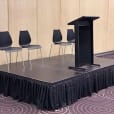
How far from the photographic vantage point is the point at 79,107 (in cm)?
420

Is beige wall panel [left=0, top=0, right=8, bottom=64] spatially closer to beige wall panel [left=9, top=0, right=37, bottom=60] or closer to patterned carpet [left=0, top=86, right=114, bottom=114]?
beige wall panel [left=9, top=0, right=37, bottom=60]

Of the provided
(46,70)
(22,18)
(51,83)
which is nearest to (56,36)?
(22,18)

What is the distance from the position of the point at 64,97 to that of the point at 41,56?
9.77 feet

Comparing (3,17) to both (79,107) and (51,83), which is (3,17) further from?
(79,107)

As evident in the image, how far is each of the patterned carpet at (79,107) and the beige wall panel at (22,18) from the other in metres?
2.13

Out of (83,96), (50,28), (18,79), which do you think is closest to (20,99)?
(18,79)

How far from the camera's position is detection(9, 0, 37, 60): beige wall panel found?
633 cm

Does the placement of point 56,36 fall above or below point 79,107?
above

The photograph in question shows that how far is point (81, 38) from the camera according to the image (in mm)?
5082

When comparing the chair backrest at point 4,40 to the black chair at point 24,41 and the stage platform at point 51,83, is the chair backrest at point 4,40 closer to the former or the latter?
the black chair at point 24,41

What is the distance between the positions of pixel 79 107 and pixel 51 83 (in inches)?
25.5

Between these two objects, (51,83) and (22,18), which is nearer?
(51,83)

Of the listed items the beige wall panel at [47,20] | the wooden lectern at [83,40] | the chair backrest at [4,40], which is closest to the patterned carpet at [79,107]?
the wooden lectern at [83,40]

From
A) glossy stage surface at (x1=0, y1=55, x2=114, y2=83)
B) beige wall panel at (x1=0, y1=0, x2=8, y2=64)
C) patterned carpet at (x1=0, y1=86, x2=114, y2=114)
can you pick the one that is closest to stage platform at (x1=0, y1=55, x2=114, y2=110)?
glossy stage surface at (x1=0, y1=55, x2=114, y2=83)
